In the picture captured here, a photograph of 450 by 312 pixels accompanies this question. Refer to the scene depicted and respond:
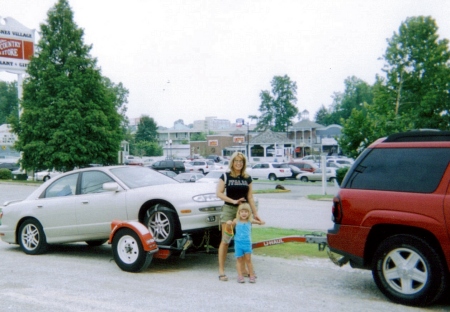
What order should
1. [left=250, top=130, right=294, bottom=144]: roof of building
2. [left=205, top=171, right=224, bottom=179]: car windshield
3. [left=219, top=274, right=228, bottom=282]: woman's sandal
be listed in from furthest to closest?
[left=250, top=130, right=294, bottom=144]: roof of building, [left=205, top=171, right=224, bottom=179]: car windshield, [left=219, top=274, right=228, bottom=282]: woman's sandal

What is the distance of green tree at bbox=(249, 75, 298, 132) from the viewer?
10981 cm

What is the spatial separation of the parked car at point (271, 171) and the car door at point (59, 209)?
118ft

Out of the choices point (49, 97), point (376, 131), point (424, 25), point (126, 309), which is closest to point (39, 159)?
point (49, 97)

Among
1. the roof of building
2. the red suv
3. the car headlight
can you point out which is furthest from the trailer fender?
the roof of building

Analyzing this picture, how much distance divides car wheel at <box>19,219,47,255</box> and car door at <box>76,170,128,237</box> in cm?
98

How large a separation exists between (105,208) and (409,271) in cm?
484

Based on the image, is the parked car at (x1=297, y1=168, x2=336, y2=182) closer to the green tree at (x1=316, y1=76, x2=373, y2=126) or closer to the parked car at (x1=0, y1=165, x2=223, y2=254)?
the parked car at (x1=0, y1=165, x2=223, y2=254)

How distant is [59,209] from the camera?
888cm

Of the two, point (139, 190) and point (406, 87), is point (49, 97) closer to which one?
point (139, 190)

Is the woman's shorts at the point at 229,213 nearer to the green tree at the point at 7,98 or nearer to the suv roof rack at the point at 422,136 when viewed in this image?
the suv roof rack at the point at 422,136

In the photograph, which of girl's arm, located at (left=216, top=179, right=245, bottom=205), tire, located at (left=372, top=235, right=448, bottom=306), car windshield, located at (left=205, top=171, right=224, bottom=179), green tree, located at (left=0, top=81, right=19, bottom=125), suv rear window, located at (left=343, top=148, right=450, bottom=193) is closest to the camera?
tire, located at (left=372, top=235, right=448, bottom=306)

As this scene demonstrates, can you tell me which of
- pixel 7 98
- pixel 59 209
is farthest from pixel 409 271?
pixel 7 98

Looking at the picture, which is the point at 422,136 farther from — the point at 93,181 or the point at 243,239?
the point at 93,181

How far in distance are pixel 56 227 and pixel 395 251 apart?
5815mm
